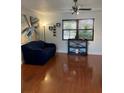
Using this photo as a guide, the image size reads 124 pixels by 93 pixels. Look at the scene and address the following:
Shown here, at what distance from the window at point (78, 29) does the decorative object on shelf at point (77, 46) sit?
239 mm

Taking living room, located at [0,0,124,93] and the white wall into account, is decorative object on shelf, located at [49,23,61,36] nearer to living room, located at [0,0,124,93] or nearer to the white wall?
living room, located at [0,0,124,93]

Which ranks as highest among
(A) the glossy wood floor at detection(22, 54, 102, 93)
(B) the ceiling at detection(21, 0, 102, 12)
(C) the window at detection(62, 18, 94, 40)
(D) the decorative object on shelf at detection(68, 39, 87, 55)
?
(B) the ceiling at detection(21, 0, 102, 12)

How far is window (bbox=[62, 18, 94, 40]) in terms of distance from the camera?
7.41 metres

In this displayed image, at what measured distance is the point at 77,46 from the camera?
297 inches

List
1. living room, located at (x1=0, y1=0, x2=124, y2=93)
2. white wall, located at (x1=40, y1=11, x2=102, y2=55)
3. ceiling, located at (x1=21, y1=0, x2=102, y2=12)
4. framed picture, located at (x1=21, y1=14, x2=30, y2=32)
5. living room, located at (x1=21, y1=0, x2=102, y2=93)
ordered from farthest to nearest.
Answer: white wall, located at (x1=40, y1=11, x2=102, y2=55)
framed picture, located at (x1=21, y1=14, x2=30, y2=32)
living room, located at (x1=21, y1=0, x2=102, y2=93)
ceiling, located at (x1=21, y1=0, x2=102, y2=12)
living room, located at (x1=0, y1=0, x2=124, y2=93)

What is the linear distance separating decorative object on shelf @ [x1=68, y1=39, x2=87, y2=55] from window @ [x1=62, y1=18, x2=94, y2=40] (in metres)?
0.24

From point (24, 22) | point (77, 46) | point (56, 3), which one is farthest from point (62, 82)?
point (77, 46)

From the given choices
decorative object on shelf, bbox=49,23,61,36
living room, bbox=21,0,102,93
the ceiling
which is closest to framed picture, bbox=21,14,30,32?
living room, bbox=21,0,102,93

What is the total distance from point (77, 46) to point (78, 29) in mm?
924

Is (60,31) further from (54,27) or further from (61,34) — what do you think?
(54,27)
